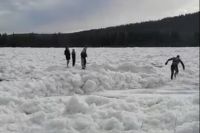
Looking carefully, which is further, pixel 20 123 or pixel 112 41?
pixel 112 41

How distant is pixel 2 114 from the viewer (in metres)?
11.8

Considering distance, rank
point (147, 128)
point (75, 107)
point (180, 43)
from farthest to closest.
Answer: point (180, 43) < point (75, 107) < point (147, 128)

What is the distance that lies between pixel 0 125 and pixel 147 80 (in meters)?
11.9

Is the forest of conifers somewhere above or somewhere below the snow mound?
above

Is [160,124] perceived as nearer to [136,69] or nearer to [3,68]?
[136,69]

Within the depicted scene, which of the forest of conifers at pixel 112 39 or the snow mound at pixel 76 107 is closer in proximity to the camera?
the snow mound at pixel 76 107

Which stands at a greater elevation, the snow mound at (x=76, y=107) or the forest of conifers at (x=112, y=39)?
the forest of conifers at (x=112, y=39)

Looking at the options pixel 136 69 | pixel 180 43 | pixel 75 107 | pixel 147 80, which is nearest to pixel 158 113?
pixel 75 107

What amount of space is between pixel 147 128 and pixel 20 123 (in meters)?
→ 3.31

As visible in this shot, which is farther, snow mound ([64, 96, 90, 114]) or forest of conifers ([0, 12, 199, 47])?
forest of conifers ([0, 12, 199, 47])

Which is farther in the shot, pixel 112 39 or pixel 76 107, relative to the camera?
pixel 112 39

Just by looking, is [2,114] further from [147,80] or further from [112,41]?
[112,41]

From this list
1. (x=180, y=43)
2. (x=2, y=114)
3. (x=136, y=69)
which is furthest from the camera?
(x=180, y=43)

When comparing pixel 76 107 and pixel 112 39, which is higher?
pixel 112 39
